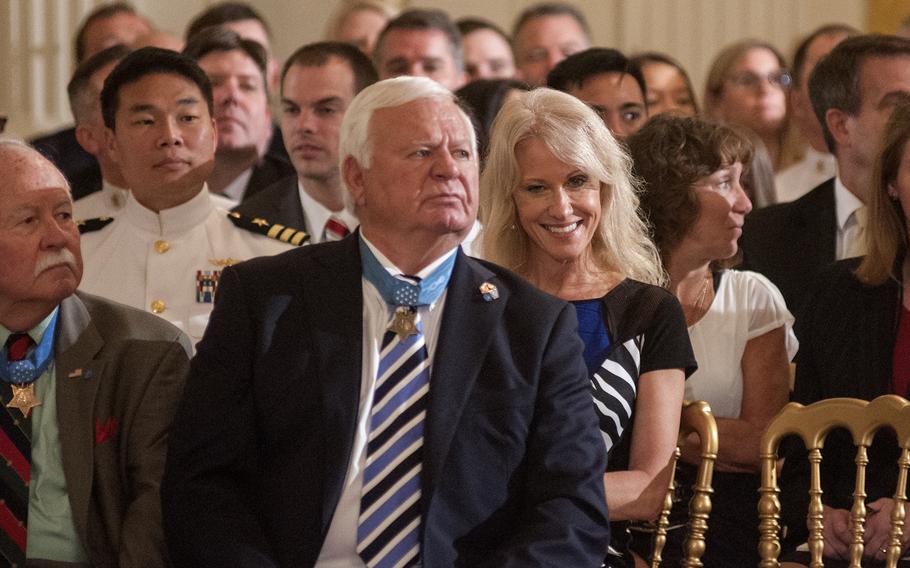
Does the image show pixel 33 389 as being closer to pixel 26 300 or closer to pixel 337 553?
pixel 26 300

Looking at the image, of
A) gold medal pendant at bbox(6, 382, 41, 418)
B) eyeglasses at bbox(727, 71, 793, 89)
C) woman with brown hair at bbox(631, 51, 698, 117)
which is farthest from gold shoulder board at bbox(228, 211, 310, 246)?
eyeglasses at bbox(727, 71, 793, 89)

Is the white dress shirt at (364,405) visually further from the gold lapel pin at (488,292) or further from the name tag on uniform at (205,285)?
the name tag on uniform at (205,285)

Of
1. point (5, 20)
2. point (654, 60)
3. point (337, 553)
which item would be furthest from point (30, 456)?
point (5, 20)

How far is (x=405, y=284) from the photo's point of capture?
10.1ft

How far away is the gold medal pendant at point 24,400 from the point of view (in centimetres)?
322

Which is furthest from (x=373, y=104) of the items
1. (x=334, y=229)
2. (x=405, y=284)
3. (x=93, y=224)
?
(x=334, y=229)

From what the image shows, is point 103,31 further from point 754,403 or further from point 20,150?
point 754,403

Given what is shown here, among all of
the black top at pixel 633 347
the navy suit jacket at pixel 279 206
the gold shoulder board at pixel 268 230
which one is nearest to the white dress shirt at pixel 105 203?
the navy suit jacket at pixel 279 206

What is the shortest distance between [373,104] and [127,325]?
72cm

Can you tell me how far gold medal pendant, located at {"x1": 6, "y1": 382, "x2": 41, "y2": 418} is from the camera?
10.6 ft

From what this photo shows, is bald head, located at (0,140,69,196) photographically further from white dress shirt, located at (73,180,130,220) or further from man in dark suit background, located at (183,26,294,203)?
man in dark suit background, located at (183,26,294,203)

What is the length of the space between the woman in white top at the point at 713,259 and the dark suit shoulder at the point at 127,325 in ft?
4.10

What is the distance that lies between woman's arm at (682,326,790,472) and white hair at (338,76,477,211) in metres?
1.06

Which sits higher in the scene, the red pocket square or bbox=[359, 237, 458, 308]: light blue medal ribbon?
bbox=[359, 237, 458, 308]: light blue medal ribbon
